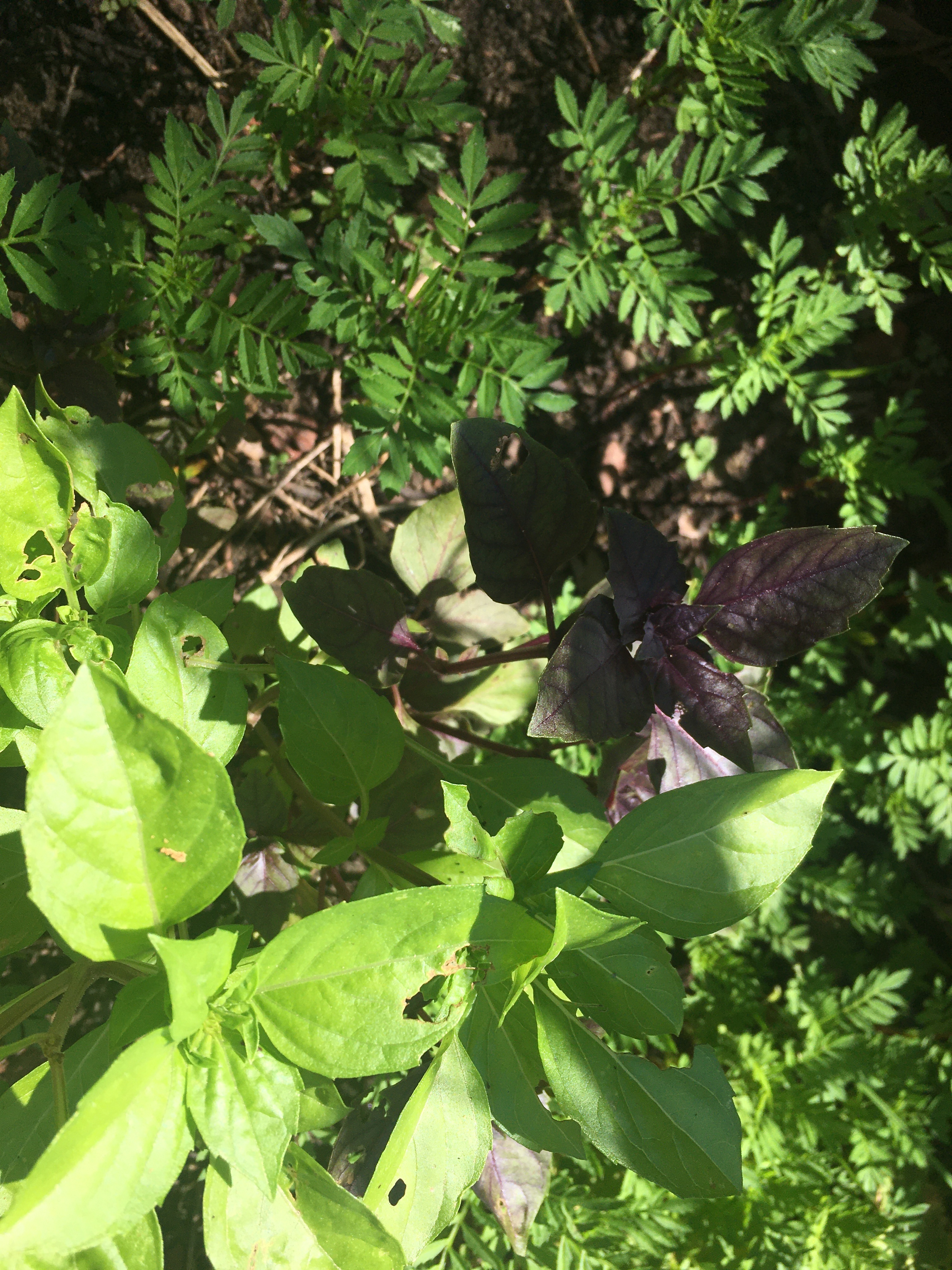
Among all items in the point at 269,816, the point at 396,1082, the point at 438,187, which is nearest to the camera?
the point at 396,1082

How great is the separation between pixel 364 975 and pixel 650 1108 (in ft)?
1.09

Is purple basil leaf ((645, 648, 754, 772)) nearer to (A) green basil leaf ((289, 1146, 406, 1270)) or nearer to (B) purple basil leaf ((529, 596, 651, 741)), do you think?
(B) purple basil leaf ((529, 596, 651, 741))

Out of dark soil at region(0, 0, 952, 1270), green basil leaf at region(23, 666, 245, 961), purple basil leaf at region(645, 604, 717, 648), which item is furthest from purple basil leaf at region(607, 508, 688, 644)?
dark soil at region(0, 0, 952, 1270)

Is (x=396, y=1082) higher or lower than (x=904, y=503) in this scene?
lower

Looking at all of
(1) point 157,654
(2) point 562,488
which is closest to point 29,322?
(1) point 157,654

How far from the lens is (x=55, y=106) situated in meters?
1.61

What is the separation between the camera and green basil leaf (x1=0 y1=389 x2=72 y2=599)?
3.03ft

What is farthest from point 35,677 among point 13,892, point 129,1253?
point 129,1253

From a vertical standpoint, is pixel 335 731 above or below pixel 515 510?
below

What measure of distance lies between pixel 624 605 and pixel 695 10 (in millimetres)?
1254

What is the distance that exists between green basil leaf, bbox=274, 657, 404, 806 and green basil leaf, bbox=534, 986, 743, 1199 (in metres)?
0.40

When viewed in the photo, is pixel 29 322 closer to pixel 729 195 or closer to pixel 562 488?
pixel 562 488

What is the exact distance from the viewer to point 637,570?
3.51 ft

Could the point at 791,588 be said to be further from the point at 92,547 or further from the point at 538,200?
the point at 538,200
